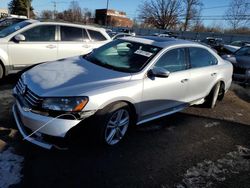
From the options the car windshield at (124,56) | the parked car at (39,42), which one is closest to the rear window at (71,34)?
the parked car at (39,42)

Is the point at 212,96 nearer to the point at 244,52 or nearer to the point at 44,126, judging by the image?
the point at 44,126

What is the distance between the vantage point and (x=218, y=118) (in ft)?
18.8

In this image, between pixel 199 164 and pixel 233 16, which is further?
pixel 233 16

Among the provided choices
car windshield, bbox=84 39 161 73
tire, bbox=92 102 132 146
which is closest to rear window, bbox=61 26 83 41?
car windshield, bbox=84 39 161 73

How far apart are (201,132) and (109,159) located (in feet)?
6.75

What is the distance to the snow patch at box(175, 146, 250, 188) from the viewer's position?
3.32 meters

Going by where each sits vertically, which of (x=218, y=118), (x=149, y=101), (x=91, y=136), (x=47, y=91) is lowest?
(x=218, y=118)

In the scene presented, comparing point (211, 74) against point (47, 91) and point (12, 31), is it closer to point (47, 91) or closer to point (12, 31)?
point (47, 91)

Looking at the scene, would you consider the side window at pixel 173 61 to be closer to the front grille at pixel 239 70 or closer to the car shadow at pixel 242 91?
the car shadow at pixel 242 91

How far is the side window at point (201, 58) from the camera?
5168 mm

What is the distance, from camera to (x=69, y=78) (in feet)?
12.3

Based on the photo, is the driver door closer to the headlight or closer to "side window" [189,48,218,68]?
"side window" [189,48,218,68]

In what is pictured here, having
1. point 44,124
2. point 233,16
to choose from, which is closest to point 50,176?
point 44,124

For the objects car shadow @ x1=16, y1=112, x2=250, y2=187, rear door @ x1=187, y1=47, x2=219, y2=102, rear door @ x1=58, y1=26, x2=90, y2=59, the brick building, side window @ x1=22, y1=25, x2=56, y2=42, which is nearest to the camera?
car shadow @ x1=16, y1=112, x2=250, y2=187
